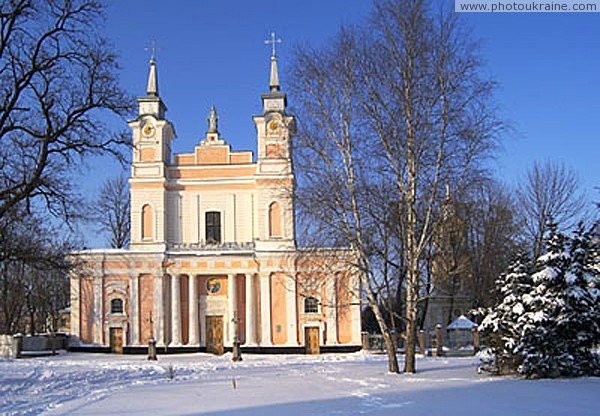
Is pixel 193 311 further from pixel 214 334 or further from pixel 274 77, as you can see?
pixel 274 77

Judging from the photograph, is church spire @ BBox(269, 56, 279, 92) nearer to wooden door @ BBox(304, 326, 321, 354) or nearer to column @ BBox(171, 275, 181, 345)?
column @ BBox(171, 275, 181, 345)

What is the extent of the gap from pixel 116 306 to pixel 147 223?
506 centimetres

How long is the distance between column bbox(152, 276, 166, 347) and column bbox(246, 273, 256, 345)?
187 inches

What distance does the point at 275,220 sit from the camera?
38.9m

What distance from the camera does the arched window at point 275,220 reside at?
3881 cm

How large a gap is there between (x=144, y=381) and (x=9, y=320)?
26568 millimetres

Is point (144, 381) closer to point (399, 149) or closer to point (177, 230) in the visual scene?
point (399, 149)

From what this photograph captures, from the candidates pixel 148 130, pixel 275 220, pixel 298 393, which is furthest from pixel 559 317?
pixel 148 130

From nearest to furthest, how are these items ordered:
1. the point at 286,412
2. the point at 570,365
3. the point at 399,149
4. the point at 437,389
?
the point at 286,412
the point at 437,389
the point at 570,365
the point at 399,149

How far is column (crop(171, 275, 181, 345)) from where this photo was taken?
3838 centimetres

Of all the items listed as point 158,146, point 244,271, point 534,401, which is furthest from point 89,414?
point 158,146

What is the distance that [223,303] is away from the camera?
39.8m

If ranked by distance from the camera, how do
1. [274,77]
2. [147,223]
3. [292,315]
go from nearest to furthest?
[292,315]
[147,223]
[274,77]

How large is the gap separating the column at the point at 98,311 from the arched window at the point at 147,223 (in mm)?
3570
